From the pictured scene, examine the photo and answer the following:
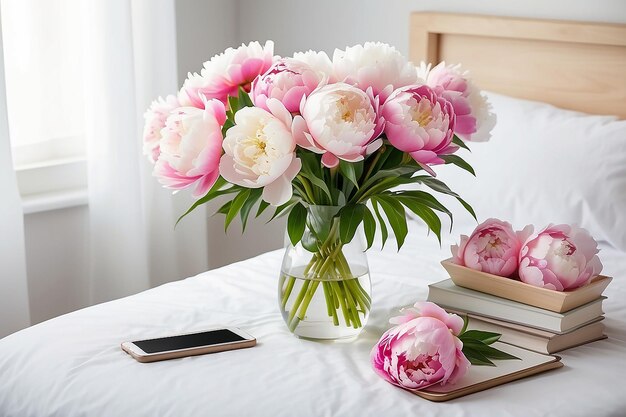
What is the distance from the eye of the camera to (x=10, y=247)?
7.73ft

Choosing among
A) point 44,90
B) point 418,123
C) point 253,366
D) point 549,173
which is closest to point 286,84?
point 418,123

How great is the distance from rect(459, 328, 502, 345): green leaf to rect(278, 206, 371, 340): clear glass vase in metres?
0.18

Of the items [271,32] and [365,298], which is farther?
[271,32]

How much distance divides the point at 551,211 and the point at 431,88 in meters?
0.84

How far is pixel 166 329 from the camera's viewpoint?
5.40 ft

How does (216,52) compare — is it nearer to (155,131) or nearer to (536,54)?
(536,54)

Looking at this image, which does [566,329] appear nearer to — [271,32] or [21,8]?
[21,8]

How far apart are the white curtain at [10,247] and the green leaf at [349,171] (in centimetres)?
116

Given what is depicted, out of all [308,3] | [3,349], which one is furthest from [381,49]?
[308,3]

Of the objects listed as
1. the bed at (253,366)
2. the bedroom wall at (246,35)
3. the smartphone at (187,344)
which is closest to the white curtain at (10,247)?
the bedroom wall at (246,35)

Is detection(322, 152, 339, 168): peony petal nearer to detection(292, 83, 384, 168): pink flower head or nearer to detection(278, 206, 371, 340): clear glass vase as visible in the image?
detection(292, 83, 384, 168): pink flower head

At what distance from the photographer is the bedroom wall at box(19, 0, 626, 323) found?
259 centimetres

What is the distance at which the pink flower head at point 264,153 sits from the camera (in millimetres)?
1354

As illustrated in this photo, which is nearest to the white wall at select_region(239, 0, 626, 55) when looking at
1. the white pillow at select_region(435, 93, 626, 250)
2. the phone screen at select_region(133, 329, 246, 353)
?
the white pillow at select_region(435, 93, 626, 250)
